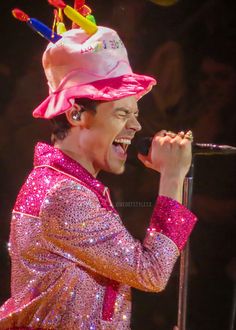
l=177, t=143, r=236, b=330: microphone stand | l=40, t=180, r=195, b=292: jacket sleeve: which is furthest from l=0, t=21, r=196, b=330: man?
l=177, t=143, r=236, b=330: microphone stand

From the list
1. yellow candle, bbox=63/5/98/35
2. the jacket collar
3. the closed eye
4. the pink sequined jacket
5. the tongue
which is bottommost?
the pink sequined jacket

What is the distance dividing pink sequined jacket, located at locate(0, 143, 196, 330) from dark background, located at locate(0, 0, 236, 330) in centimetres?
119

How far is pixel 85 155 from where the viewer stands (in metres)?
1.31

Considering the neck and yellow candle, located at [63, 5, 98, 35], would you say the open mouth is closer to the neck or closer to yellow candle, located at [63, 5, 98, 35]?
the neck

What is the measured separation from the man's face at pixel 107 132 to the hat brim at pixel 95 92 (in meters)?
0.04

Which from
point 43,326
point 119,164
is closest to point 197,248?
point 119,164

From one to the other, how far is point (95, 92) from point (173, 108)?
1.30 meters

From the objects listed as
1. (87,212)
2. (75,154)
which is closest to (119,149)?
(75,154)

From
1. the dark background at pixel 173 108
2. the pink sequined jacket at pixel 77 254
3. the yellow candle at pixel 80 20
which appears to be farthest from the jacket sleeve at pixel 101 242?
the dark background at pixel 173 108

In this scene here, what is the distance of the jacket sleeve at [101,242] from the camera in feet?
3.76

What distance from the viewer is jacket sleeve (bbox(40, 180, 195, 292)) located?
1147 mm

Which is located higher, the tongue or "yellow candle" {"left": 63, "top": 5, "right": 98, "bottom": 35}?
"yellow candle" {"left": 63, "top": 5, "right": 98, "bottom": 35}

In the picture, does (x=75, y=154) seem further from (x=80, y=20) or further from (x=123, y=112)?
(x=80, y=20)

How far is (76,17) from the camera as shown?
4.17 feet
